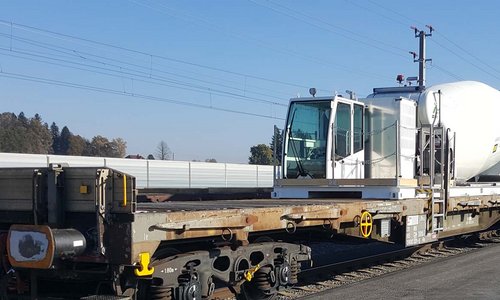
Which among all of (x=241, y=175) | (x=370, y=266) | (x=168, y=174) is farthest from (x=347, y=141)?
(x=241, y=175)

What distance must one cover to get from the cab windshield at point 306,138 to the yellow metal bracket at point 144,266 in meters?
6.99

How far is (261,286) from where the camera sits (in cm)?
805

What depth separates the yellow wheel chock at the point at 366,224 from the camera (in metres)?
9.49

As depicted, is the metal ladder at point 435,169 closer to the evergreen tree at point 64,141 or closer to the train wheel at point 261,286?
the train wheel at point 261,286

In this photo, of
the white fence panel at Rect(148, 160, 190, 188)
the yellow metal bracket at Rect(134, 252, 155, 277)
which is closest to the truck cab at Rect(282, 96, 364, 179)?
the yellow metal bracket at Rect(134, 252, 155, 277)

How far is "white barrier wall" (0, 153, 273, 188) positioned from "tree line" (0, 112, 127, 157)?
48551mm

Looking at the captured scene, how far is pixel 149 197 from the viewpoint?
1373 cm

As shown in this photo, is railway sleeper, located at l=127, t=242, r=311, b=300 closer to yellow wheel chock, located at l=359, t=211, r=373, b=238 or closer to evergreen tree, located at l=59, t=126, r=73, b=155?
yellow wheel chock, located at l=359, t=211, r=373, b=238

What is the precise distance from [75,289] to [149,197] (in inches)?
272

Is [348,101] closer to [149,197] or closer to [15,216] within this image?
[149,197]

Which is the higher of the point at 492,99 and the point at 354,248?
the point at 492,99

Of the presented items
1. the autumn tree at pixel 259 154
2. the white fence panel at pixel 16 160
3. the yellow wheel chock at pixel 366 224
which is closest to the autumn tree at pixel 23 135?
the autumn tree at pixel 259 154

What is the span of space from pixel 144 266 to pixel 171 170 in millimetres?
25201

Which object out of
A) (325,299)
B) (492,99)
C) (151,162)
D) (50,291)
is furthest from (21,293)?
(151,162)
